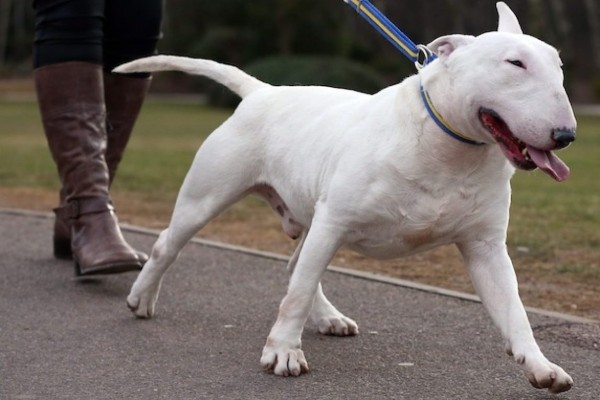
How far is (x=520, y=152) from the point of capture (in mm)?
3623

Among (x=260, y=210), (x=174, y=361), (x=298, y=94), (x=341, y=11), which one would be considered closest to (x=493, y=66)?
(x=298, y=94)

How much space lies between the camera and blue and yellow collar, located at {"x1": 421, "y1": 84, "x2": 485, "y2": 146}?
383cm

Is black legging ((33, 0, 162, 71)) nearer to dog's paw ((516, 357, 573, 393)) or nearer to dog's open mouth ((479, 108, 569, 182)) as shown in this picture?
dog's open mouth ((479, 108, 569, 182))

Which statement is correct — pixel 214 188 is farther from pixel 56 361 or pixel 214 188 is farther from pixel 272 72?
pixel 272 72

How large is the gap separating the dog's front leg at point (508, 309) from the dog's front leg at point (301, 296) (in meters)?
Result: 0.47

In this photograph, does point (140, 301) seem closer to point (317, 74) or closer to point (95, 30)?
point (95, 30)

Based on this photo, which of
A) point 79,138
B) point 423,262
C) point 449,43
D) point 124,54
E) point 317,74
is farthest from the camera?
point 317,74

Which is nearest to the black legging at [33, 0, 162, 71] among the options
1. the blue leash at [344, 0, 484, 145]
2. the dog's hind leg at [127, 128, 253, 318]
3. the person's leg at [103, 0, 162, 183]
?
the person's leg at [103, 0, 162, 183]

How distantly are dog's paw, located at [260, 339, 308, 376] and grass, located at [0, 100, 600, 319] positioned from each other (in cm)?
155

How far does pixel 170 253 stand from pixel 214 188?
359 mm

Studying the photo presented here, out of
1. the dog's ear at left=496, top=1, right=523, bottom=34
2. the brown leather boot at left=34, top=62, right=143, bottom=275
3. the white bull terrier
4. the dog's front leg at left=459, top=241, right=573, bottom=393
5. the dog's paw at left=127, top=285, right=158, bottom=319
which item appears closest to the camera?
the white bull terrier

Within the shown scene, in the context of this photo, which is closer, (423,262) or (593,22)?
(423,262)

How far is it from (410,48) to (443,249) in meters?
2.52

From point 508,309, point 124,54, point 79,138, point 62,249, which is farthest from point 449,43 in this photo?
point 62,249
